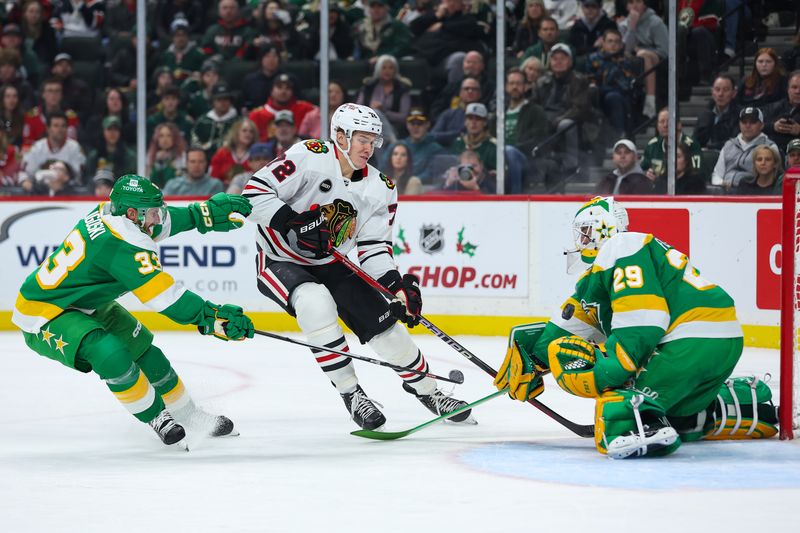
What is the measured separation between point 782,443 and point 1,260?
5622mm

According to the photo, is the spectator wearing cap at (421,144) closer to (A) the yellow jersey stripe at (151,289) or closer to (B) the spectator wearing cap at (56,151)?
(B) the spectator wearing cap at (56,151)

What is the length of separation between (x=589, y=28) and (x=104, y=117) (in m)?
3.57

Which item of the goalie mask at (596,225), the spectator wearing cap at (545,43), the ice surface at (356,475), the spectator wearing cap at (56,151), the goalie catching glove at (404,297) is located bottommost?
the ice surface at (356,475)

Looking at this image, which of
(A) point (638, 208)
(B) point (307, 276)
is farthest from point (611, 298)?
(A) point (638, 208)

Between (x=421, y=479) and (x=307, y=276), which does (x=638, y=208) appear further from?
(x=421, y=479)

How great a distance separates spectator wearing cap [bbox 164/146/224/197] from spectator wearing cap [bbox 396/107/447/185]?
1.27m

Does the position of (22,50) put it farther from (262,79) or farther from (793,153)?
(793,153)

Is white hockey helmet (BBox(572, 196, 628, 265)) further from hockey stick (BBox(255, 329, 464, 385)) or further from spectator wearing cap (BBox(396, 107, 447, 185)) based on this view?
spectator wearing cap (BBox(396, 107, 447, 185))

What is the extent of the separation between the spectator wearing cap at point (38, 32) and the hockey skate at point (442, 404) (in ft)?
18.9

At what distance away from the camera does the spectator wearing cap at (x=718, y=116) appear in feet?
23.7

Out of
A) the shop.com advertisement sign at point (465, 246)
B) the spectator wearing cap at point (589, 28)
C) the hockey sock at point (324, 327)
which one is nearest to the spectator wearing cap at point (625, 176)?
the shop.com advertisement sign at point (465, 246)

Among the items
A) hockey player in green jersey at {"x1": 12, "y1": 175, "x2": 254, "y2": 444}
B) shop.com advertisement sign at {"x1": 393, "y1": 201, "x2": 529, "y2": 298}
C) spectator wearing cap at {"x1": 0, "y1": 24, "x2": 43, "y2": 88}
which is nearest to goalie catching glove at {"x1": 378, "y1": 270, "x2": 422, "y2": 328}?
hockey player in green jersey at {"x1": 12, "y1": 175, "x2": 254, "y2": 444}

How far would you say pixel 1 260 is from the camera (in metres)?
8.12

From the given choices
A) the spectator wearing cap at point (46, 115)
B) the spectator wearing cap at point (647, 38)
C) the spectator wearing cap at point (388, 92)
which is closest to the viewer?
the spectator wearing cap at point (647, 38)
